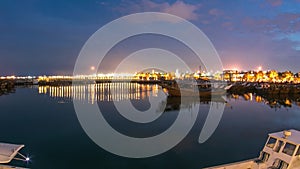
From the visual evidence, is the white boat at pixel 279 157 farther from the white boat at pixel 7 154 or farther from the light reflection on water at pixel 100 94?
the light reflection on water at pixel 100 94

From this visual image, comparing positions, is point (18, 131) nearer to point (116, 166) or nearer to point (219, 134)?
point (116, 166)

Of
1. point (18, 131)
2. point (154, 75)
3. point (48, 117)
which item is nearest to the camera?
point (18, 131)

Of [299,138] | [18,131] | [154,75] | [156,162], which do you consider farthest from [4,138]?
[154,75]

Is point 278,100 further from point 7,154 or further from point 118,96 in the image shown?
point 7,154

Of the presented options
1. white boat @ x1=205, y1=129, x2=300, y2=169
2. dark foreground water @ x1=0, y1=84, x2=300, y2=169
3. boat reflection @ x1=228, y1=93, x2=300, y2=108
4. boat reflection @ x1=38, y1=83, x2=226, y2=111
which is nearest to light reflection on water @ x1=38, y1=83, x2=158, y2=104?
boat reflection @ x1=38, y1=83, x2=226, y2=111

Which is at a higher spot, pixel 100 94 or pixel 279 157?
pixel 100 94

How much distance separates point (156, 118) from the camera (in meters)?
14.4

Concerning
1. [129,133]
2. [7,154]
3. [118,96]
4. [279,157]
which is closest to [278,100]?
[118,96]

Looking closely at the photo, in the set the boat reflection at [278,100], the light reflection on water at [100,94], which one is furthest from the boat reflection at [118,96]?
the boat reflection at [278,100]

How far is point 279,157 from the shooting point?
4.37 metres

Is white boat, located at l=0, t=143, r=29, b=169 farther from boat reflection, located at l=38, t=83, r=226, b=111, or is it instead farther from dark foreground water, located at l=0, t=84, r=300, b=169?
boat reflection, located at l=38, t=83, r=226, b=111

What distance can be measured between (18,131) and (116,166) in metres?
7.46

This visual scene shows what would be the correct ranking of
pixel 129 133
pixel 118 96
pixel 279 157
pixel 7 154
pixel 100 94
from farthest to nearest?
1. pixel 100 94
2. pixel 118 96
3. pixel 129 133
4. pixel 279 157
5. pixel 7 154

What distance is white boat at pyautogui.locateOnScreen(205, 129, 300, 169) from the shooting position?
414 cm
